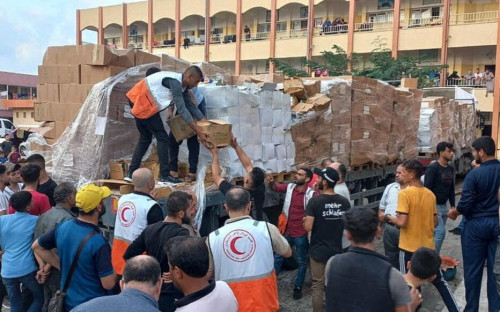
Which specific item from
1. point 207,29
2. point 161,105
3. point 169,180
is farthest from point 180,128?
point 207,29

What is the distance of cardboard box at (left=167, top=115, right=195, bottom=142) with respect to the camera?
5355 mm

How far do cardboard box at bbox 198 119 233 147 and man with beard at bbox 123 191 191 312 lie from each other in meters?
1.89

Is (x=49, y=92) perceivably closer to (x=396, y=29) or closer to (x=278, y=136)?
(x=278, y=136)

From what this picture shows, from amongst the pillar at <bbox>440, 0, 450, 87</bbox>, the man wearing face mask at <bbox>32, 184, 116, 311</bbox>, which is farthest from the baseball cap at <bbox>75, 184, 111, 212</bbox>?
the pillar at <bbox>440, 0, 450, 87</bbox>

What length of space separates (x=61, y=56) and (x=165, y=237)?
4.36 m

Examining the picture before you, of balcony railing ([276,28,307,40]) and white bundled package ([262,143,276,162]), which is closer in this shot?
white bundled package ([262,143,276,162])

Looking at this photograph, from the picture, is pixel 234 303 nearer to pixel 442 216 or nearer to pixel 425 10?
pixel 442 216

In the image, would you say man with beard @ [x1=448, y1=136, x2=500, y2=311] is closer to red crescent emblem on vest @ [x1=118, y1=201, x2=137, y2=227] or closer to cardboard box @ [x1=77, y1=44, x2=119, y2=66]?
red crescent emblem on vest @ [x1=118, y1=201, x2=137, y2=227]

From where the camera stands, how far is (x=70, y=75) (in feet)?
20.9

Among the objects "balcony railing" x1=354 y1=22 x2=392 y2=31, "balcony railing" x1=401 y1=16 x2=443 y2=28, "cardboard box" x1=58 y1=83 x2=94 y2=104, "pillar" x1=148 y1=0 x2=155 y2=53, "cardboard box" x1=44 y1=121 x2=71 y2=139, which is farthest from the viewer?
"pillar" x1=148 y1=0 x2=155 y2=53

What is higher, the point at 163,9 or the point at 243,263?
the point at 163,9

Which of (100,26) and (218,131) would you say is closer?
(218,131)

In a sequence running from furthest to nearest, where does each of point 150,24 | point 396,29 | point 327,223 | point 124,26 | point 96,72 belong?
1. point 124,26
2. point 150,24
3. point 396,29
4. point 96,72
5. point 327,223

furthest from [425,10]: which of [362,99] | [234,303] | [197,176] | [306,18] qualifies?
[234,303]
